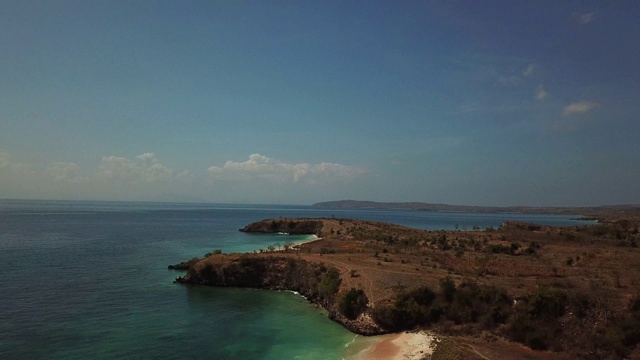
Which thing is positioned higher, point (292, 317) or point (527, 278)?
point (527, 278)

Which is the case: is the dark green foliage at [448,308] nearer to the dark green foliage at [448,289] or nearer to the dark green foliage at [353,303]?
the dark green foliage at [448,289]

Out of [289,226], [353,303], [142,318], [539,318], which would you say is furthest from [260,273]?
[289,226]

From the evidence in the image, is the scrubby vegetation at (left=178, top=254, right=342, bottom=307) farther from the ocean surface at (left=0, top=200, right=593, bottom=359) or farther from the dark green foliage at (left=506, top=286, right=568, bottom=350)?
the dark green foliage at (left=506, top=286, right=568, bottom=350)

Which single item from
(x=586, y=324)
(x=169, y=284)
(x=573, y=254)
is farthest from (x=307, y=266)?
(x=573, y=254)

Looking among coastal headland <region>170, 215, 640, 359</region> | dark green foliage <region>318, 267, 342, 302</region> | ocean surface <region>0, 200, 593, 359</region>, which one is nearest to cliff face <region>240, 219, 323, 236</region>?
coastal headland <region>170, 215, 640, 359</region>

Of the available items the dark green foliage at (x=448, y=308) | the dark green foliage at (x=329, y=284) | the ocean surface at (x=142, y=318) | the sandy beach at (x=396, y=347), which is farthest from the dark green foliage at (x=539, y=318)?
the dark green foliage at (x=329, y=284)

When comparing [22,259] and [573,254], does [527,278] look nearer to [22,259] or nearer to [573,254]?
[573,254]
